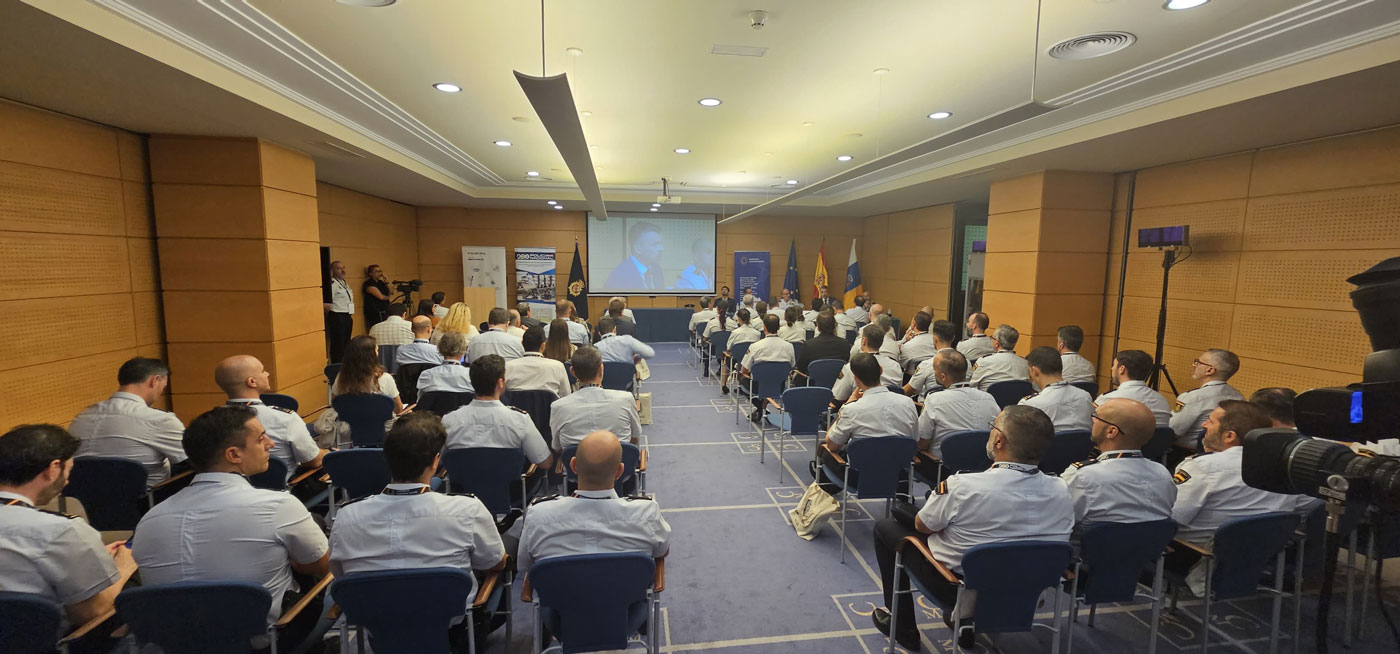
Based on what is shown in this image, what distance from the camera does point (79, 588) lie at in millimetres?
1828

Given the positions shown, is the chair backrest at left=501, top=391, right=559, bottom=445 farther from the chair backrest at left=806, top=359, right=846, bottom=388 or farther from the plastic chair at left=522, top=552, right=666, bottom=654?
the chair backrest at left=806, top=359, right=846, bottom=388

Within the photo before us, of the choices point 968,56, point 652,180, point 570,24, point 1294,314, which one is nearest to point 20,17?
point 570,24

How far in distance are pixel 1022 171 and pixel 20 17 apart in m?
8.60

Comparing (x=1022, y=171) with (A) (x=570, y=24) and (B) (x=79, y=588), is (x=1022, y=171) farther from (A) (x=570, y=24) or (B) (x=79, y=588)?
(B) (x=79, y=588)

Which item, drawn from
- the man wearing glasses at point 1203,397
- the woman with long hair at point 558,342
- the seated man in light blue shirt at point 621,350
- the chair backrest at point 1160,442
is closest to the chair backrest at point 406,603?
the woman with long hair at point 558,342

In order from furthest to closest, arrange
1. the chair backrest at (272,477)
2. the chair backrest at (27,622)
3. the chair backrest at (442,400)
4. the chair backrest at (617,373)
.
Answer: the chair backrest at (617,373), the chair backrest at (442,400), the chair backrest at (272,477), the chair backrest at (27,622)

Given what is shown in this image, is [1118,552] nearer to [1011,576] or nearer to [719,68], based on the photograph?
[1011,576]

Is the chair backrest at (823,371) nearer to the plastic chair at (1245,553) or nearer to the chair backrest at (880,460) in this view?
the chair backrest at (880,460)

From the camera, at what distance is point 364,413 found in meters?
3.91

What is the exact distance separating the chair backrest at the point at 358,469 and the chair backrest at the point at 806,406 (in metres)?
2.99

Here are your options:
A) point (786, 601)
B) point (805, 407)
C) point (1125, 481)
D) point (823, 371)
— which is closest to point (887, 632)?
point (786, 601)

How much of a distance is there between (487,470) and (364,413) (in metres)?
1.47

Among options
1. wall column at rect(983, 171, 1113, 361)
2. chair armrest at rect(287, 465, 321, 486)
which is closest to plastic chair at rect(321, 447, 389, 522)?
chair armrest at rect(287, 465, 321, 486)

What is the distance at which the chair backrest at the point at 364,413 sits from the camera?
387 centimetres
